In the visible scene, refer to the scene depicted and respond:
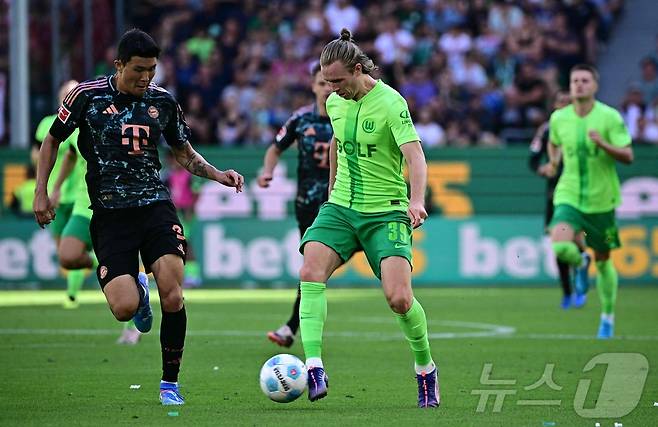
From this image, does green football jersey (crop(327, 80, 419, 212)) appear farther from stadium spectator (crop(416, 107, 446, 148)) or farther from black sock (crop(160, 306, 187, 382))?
stadium spectator (crop(416, 107, 446, 148))

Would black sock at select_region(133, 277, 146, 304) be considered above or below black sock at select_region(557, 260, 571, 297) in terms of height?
above

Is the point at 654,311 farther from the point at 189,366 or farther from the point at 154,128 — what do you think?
the point at 154,128

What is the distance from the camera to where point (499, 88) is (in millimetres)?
26141

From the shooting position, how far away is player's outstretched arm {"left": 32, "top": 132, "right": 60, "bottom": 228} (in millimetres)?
8891

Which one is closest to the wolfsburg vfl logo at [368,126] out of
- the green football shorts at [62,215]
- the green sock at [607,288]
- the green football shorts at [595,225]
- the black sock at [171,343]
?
the black sock at [171,343]

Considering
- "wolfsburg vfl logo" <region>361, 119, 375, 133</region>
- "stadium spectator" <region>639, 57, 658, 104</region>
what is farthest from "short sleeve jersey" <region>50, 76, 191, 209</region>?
"stadium spectator" <region>639, 57, 658, 104</region>

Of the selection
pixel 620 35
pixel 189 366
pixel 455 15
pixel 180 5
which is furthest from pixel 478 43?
Answer: pixel 189 366

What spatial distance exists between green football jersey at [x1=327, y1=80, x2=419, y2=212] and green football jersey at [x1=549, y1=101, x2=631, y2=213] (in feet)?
18.0

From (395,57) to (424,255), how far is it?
16.5 ft

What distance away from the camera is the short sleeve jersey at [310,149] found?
12695mm

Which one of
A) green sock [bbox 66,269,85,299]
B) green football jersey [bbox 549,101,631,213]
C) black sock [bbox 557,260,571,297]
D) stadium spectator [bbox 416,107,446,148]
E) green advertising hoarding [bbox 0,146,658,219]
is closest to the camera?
green football jersey [bbox 549,101,631,213]

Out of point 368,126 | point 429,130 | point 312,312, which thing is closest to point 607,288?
point 368,126

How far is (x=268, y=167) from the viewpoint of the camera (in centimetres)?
1259

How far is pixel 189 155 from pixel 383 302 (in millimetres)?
10120
